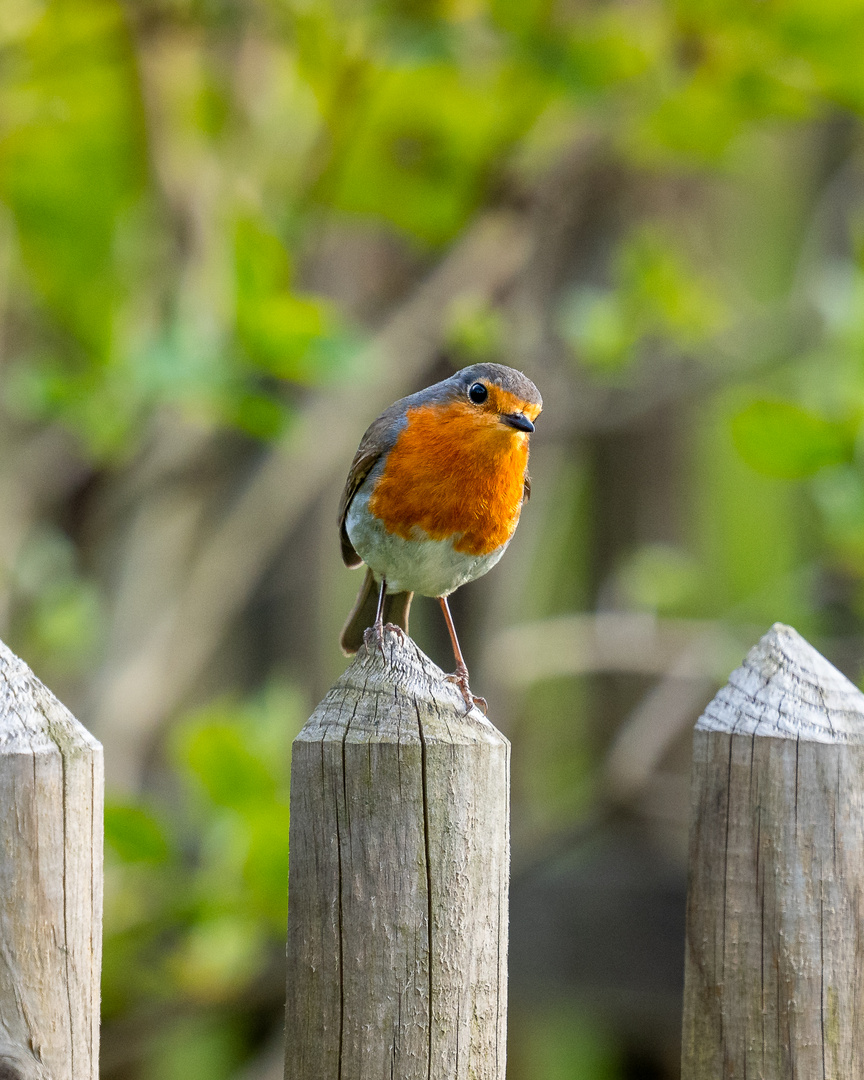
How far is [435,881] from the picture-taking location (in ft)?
4.86

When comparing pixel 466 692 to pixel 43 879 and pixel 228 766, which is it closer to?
pixel 43 879

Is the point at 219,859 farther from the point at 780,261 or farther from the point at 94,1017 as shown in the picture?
the point at 780,261

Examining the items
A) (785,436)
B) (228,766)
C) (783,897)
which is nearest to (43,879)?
(783,897)

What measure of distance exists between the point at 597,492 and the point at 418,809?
459cm

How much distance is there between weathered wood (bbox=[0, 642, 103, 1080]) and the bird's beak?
3.69 ft

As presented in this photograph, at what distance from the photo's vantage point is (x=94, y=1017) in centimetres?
148

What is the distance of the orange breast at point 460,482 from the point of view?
2.35 meters

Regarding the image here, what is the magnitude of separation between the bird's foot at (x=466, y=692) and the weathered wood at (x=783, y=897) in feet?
1.07

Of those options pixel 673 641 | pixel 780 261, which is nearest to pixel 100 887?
pixel 673 641

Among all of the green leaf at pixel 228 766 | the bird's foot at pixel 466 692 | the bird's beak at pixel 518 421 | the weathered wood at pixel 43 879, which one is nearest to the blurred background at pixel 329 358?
the green leaf at pixel 228 766

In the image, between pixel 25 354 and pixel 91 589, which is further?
pixel 25 354

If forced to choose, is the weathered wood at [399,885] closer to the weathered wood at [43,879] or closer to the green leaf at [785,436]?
the weathered wood at [43,879]

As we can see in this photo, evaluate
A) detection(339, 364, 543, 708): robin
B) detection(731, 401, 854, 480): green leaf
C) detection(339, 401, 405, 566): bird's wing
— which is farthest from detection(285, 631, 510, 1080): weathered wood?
detection(731, 401, 854, 480): green leaf

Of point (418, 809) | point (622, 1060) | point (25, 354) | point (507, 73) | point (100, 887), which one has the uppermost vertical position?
point (507, 73)
